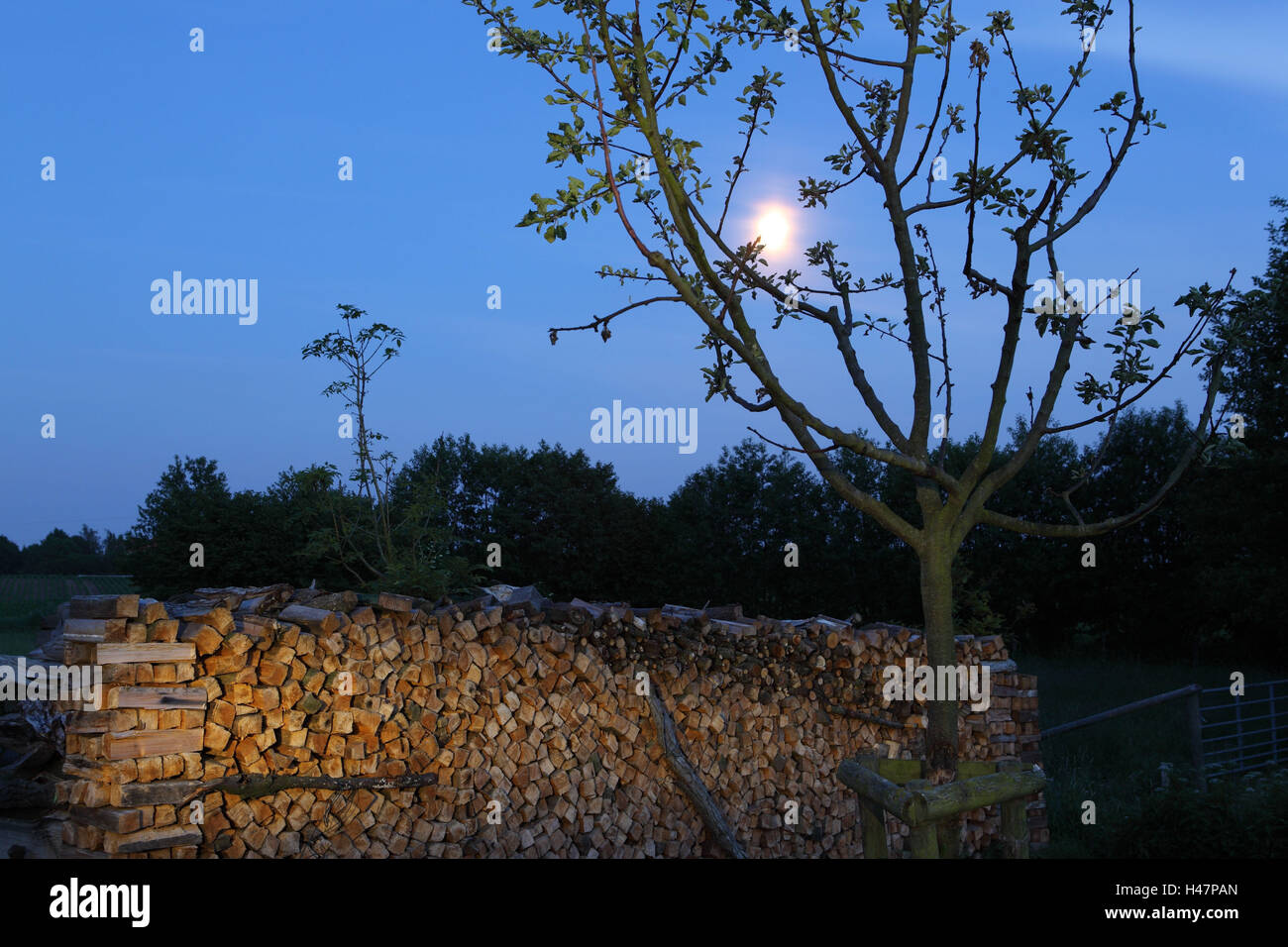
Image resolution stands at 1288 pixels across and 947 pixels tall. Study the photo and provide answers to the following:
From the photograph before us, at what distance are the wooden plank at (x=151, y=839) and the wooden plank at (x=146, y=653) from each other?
85cm

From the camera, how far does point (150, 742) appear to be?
5070 millimetres

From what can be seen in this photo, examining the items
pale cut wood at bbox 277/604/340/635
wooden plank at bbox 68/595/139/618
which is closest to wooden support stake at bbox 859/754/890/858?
pale cut wood at bbox 277/604/340/635

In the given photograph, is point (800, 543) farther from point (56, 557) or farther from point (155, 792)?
point (56, 557)

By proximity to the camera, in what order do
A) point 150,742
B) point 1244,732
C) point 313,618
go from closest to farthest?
1. point 150,742
2. point 313,618
3. point 1244,732

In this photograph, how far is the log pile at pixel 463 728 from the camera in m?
5.13

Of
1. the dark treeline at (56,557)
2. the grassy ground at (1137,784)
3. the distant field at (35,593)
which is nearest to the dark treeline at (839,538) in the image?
the grassy ground at (1137,784)

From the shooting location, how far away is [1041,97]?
524cm

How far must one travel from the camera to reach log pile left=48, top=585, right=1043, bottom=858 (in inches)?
202

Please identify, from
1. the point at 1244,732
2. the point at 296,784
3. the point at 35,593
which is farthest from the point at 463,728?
the point at 35,593

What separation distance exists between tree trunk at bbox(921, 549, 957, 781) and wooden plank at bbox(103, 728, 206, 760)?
12.5ft

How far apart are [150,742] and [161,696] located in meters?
0.23

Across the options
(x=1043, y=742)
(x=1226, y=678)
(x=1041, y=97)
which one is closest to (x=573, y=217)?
(x=1041, y=97)

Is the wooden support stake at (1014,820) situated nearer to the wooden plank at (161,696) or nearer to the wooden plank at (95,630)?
the wooden plank at (161,696)
